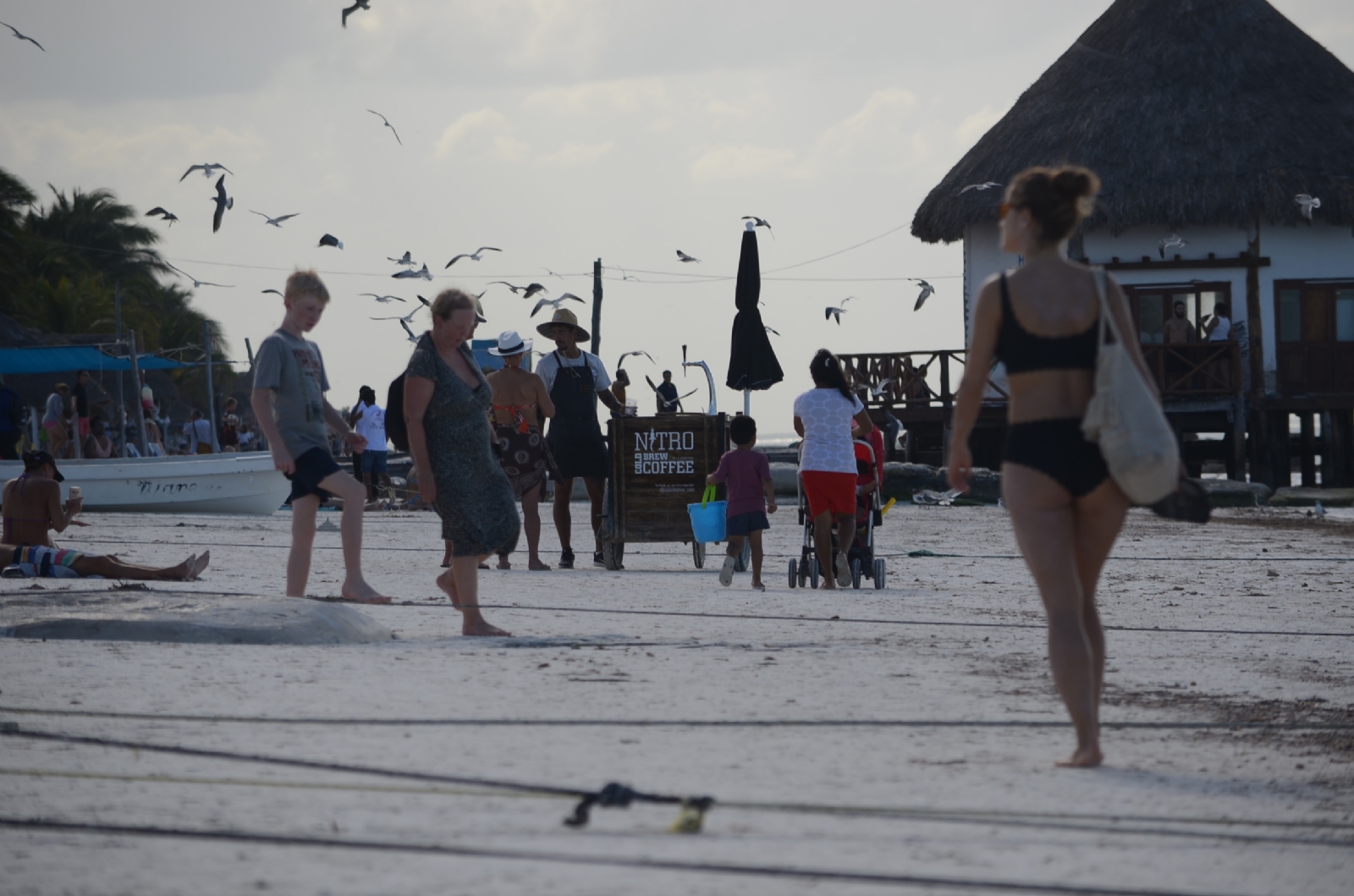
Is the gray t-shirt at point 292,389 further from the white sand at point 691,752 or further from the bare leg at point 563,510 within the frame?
the bare leg at point 563,510

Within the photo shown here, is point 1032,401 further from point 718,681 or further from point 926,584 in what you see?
point 926,584

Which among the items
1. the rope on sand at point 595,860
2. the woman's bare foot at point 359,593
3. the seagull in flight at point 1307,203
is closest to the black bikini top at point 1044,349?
the rope on sand at point 595,860

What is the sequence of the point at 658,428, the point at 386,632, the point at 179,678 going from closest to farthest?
the point at 179,678 < the point at 386,632 < the point at 658,428

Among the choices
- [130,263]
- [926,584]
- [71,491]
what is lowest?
[926,584]

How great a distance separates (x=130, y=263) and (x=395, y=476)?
89.8ft

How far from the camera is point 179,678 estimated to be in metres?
5.00

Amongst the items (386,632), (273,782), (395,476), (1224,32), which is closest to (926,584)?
(386,632)

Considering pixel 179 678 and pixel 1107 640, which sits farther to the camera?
pixel 1107 640

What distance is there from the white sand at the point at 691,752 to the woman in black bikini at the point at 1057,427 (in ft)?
1.02

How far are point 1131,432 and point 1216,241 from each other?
27.5 metres

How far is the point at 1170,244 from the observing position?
2831 cm

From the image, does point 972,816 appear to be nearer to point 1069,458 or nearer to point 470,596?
point 1069,458

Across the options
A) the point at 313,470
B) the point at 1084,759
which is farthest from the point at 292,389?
the point at 1084,759

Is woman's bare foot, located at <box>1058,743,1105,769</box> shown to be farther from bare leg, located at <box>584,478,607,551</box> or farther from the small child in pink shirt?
bare leg, located at <box>584,478,607,551</box>
